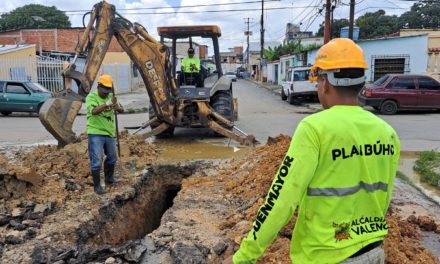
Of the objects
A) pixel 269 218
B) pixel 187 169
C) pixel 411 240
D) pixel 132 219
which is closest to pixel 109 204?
pixel 132 219

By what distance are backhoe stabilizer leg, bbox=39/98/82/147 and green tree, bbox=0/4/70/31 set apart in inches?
2172

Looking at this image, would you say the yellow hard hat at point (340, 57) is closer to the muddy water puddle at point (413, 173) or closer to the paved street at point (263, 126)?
the muddy water puddle at point (413, 173)

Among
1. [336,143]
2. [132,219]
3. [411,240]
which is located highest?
[336,143]

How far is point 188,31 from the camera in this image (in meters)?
11.3

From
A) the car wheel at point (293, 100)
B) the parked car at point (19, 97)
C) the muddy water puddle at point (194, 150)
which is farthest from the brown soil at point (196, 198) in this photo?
the car wheel at point (293, 100)

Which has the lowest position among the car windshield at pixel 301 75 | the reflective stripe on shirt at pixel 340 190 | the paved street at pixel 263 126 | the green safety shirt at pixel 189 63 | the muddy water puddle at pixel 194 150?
the muddy water puddle at pixel 194 150

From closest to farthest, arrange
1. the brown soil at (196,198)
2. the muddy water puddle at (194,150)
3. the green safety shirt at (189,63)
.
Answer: the brown soil at (196,198) < the muddy water puddle at (194,150) < the green safety shirt at (189,63)

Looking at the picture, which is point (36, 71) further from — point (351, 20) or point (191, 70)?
point (351, 20)

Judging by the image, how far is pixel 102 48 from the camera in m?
9.07

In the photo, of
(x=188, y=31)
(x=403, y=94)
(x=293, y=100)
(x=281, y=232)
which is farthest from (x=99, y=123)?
(x=293, y=100)

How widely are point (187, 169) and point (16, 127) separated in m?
8.66

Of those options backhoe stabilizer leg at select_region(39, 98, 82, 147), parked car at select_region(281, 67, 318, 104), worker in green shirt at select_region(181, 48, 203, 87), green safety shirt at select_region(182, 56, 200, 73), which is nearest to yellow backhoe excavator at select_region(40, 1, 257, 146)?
backhoe stabilizer leg at select_region(39, 98, 82, 147)

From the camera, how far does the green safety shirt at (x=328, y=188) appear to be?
1834 mm

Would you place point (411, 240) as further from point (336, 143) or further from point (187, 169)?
point (187, 169)
